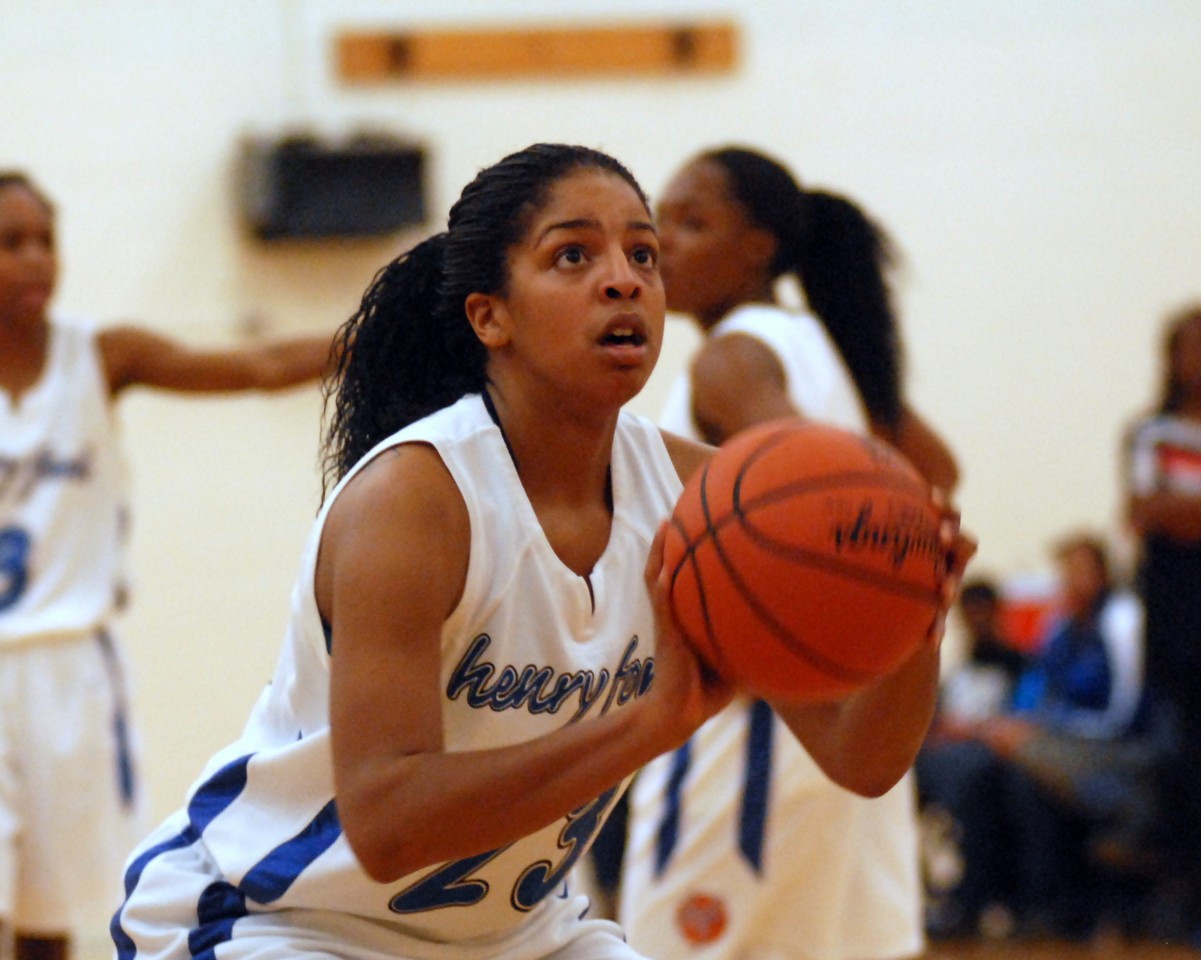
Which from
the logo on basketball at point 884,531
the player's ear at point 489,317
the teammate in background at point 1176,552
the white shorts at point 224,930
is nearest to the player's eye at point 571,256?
the player's ear at point 489,317

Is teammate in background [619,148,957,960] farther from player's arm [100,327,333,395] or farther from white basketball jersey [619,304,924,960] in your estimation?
player's arm [100,327,333,395]

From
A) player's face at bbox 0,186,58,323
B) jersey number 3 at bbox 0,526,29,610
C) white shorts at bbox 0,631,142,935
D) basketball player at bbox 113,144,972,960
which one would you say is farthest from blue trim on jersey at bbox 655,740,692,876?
player's face at bbox 0,186,58,323

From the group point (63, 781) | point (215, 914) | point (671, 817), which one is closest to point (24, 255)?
point (63, 781)

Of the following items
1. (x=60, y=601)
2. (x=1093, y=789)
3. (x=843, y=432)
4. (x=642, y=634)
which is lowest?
(x=1093, y=789)

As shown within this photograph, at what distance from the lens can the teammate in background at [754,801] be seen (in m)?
3.77

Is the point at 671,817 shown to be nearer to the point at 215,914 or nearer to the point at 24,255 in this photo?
the point at 215,914

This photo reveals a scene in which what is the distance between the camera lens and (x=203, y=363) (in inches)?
180

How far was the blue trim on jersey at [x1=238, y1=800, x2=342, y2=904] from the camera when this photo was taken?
2.26 meters

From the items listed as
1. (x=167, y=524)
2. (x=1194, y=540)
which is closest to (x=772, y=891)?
(x=1194, y=540)

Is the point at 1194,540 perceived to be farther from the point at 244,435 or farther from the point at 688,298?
the point at 244,435

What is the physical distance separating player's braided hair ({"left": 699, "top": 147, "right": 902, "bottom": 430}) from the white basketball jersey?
18 cm

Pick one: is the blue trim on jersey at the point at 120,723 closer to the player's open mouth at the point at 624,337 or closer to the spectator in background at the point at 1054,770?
the player's open mouth at the point at 624,337

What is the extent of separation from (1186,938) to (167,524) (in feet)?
13.6

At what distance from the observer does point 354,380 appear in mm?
2521
